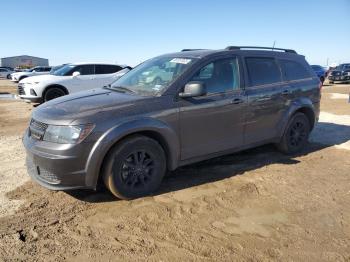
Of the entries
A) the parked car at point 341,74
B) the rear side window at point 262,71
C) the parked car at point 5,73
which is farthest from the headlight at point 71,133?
the parked car at point 5,73

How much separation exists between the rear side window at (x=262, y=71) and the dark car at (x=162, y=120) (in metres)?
0.02

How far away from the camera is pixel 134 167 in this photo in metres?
4.54

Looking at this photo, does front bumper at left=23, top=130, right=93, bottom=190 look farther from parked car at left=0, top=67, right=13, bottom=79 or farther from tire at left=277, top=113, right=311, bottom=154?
parked car at left=0, top=67, right=13, bottom=79

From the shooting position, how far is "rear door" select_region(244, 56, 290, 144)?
568 centimetres

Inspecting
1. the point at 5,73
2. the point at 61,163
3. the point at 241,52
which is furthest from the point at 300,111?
the point at 5,73

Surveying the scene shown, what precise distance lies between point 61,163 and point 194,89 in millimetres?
1815

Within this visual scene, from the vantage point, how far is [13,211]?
14.1ft

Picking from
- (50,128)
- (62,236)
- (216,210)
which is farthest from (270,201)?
(50,128)

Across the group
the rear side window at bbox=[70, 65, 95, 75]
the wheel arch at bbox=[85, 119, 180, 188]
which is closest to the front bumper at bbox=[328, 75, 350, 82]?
the rear side window at bbox=[70, 65, 95, 75]

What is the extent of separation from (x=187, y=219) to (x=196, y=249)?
63 cm

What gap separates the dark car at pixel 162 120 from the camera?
4.19 meters

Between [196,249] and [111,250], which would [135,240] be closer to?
[111,250]

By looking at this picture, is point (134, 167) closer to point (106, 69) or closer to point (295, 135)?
point (295, 135)

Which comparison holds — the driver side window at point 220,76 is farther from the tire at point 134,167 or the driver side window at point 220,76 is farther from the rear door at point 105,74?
the rear door at point 105,74
